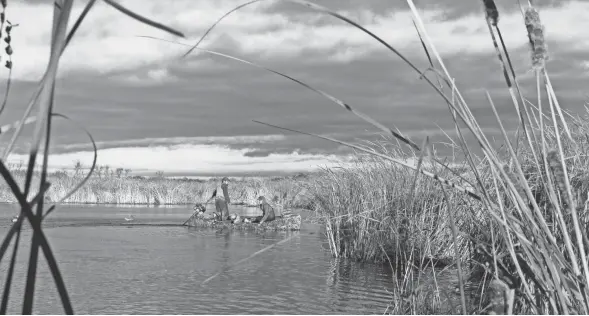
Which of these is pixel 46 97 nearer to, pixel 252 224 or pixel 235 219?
pixel 252 224

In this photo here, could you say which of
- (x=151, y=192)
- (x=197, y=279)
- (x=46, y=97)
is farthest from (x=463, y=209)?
(x=151, y=192)

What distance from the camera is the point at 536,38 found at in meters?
1.64

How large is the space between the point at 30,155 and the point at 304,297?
817 centimetres

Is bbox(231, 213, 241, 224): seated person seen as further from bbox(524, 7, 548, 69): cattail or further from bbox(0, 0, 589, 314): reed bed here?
bbox(524, 7, 548, 69): cattail

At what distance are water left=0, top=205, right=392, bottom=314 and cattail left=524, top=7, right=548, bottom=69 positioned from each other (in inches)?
228

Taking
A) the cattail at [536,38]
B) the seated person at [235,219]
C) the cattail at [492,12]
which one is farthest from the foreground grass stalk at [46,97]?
the seated person at [235,219]

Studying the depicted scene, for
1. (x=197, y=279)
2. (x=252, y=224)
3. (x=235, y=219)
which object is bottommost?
(x=197, y=279)

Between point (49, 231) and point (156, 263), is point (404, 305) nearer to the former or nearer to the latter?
point (156, 263)

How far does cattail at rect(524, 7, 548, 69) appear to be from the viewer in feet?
5.35

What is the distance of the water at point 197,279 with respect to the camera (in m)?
8.20

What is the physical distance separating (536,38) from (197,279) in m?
9.49

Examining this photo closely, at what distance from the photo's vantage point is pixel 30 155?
96cm

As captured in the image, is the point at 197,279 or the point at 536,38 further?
the point at 197,279

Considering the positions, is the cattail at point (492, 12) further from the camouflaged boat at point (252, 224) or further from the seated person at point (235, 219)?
the seated person at point (235, 219)
